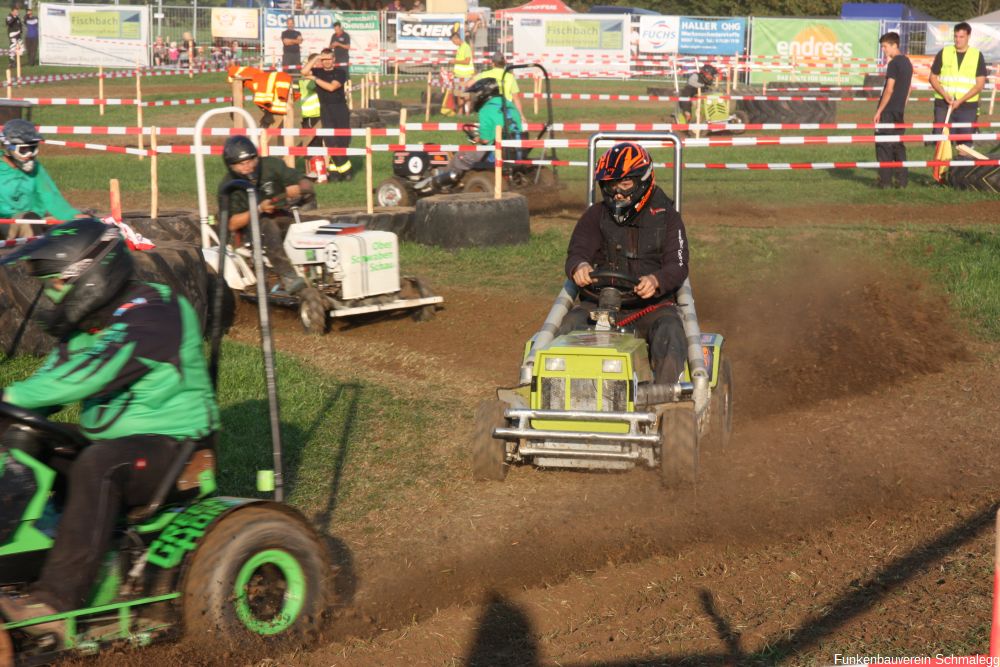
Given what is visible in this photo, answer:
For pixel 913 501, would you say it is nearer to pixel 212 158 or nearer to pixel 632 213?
pixel 632 213

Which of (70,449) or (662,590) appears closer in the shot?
(70,449)

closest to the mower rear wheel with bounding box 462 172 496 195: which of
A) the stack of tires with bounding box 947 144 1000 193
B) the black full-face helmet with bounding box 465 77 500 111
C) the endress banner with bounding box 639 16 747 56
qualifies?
the black full-face helmet with bounding box 465 77 500 111

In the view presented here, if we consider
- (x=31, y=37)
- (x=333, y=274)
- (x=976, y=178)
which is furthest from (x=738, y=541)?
(x=31, y=37)

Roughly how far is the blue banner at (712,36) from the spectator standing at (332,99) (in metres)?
22.9

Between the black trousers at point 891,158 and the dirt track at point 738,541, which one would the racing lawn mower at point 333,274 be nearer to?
the dirt track at point 738,541

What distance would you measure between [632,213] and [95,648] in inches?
180

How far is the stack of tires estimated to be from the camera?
56.9ft

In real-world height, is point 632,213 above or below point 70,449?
above

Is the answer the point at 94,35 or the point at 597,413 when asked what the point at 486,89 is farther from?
the point at 94,35

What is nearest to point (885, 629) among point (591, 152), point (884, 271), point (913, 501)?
point (913, 501)

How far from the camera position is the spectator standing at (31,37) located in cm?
4009

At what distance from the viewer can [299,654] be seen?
458 cm

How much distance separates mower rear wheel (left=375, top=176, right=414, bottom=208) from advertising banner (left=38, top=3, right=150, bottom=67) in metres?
19.6

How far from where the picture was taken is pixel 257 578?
451 centimetres
